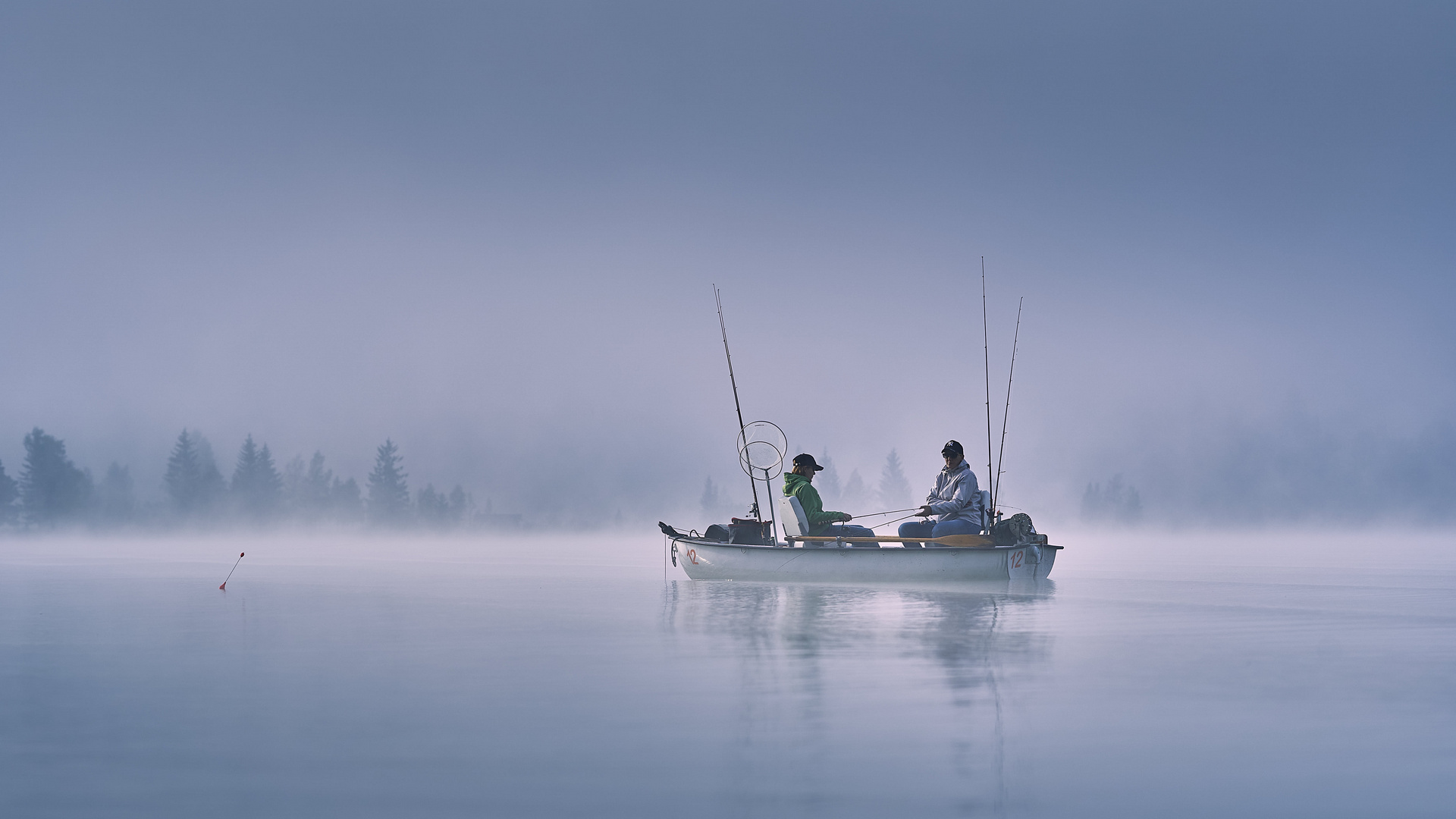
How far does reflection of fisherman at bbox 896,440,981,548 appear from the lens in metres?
19.4

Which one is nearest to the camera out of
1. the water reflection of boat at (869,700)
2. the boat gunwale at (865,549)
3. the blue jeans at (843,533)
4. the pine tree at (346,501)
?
the water reflection of boat at (869,700)

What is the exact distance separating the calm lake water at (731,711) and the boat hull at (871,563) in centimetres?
213

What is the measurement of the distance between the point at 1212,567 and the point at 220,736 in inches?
1258

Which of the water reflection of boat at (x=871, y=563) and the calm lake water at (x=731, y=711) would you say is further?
the water reflection of boat at (x=871, y=563)

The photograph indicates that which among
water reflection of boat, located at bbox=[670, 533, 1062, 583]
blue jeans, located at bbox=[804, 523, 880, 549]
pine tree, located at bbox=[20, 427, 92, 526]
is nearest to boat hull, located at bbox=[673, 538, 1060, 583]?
water reflection of boat, located at bbox=[670, 533, 1062, 583]

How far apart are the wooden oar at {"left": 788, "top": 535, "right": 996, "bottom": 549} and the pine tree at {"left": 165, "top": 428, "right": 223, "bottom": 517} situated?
123962mm

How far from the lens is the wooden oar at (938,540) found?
62.1 feet

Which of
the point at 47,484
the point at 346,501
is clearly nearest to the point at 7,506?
the point at 47,484

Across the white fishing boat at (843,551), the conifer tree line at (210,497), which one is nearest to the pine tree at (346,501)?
the conifer tree line at (210,497)

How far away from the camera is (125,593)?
67.1 feet

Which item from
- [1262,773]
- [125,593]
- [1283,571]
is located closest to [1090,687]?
Answer: [1262,773]

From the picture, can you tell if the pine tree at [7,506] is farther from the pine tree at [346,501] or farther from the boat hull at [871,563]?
the boat hull at [871,563]

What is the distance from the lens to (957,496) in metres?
19.5

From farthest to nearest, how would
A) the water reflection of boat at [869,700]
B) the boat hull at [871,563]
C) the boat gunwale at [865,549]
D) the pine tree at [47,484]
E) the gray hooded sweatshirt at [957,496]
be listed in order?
the pine tree at [47,484], the gray hooded sweatshirt at [957,496], the boat hull at [871,563], the boat gunwale at [865,549], the water reflection of boat at [869,700]
